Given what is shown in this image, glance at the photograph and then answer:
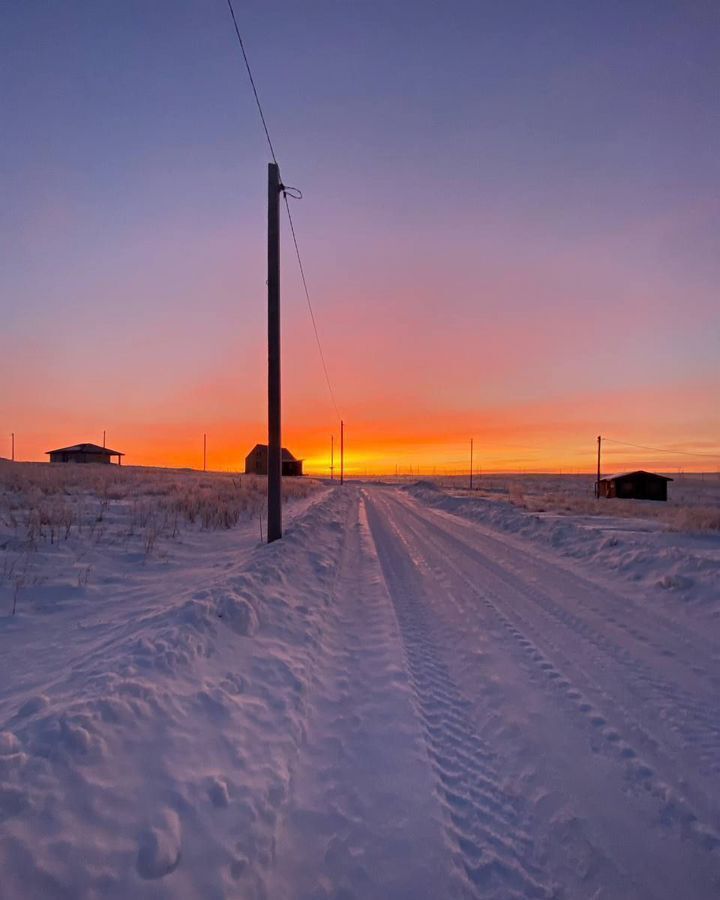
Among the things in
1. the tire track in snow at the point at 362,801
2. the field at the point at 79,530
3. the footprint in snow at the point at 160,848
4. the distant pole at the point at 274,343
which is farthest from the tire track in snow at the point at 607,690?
the field at the point at 79,530

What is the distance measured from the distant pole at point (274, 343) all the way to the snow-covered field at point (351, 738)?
3593 millimetres

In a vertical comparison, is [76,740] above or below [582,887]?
above

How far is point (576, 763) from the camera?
148 inches

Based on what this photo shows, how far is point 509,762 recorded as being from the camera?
12.5ft

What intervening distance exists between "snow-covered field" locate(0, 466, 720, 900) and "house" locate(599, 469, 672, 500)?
150 feet

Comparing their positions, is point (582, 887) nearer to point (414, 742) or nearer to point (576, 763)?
point (576, 763)

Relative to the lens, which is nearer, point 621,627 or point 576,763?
point 576,763

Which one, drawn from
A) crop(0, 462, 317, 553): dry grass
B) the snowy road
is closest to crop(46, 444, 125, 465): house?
crop(0, 462, 317, 553): dry grass

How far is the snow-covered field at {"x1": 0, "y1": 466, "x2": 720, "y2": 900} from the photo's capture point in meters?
2.79

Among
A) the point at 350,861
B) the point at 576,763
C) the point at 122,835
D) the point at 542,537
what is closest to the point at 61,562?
the point at 122,835

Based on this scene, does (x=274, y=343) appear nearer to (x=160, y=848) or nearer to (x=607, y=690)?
(x=607, y=690)

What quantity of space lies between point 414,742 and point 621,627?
420 centimetres

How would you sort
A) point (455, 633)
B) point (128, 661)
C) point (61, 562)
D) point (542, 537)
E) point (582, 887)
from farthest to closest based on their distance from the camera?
1. point (542, 537)
2. point (61, 562)
3. point (455, 633)
4. point (128, 661)
5. point (582, 887)

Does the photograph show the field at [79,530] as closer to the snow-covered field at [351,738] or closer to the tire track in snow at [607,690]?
the snow-covered field at [351,738]
